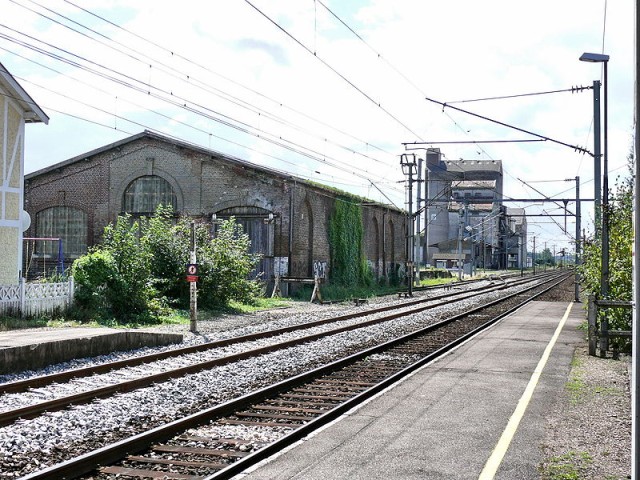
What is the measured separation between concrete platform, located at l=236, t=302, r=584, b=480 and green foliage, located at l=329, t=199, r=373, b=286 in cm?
3006

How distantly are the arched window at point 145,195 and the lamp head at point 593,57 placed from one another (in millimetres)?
26017

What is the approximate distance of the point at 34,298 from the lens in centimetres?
2014

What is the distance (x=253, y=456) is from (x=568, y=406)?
506 cm

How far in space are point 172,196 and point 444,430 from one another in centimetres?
3278

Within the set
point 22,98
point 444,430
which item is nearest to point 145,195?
point 22,98

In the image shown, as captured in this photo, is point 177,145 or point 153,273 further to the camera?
point 177,145

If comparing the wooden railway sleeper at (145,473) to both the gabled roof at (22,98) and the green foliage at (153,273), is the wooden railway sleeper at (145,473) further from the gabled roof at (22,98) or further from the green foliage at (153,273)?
the gabled roof at (22,98)

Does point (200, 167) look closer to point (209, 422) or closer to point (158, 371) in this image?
point (158, 371)

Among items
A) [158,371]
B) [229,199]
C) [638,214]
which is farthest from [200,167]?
[638,214]

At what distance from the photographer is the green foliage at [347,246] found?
45094 mm

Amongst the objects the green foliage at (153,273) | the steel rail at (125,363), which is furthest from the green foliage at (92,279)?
the steel rail at (125,363)

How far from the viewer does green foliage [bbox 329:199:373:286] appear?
45094mm

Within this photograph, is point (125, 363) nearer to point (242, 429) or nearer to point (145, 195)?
point (242, 429)

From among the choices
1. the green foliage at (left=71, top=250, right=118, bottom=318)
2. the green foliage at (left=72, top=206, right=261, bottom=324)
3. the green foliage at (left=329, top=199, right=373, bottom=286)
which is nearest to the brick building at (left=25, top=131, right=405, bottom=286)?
the green foliage at (left=329, top=199, right=373, bottom=286)
